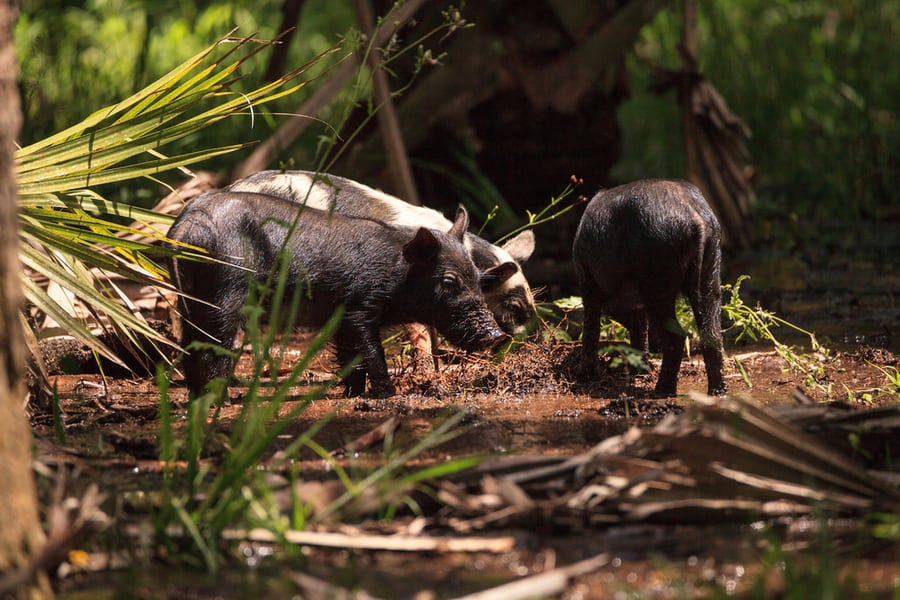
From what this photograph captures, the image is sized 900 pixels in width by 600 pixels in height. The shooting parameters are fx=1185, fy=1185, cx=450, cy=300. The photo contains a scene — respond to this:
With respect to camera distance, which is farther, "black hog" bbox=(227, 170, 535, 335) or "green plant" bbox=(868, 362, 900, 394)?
"black hog" bbox=(227, 170, 535, 335)

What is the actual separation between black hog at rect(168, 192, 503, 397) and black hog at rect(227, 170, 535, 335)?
0.48 metres

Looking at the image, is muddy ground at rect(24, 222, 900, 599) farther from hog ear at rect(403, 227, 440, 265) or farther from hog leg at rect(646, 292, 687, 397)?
hog ear at rect(403, 227, 440, 265)

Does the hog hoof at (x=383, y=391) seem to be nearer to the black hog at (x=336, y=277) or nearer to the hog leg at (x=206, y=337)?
the black hog at (x=336, y=277)

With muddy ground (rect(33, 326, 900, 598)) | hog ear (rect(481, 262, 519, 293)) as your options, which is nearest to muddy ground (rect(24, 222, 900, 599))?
muddy ground (rect(33, 326, 900, 598))

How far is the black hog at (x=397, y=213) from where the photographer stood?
634 cm

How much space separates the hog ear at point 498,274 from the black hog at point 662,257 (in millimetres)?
647

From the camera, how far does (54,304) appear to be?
482 cm

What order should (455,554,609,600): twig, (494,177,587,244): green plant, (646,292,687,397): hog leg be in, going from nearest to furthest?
(455,554,609,600): twig, (646,292,687,397): hog leg, (494,177,587,244): green plant

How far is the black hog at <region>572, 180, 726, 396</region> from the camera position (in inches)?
202

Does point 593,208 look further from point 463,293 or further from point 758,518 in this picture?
point 758,518

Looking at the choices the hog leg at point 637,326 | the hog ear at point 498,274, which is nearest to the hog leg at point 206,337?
the hog ear at point 498,274

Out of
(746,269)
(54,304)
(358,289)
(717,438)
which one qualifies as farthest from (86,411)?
(746,269)

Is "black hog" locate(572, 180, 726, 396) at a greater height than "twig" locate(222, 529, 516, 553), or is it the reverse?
"black hog" locate(572, 180, 726, 396)

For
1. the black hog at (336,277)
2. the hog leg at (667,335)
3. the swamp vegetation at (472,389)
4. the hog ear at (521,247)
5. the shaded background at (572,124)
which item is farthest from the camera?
the shaded background at (572,124)
